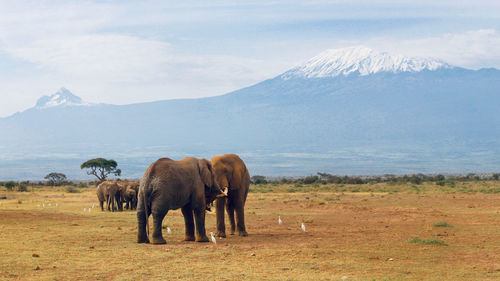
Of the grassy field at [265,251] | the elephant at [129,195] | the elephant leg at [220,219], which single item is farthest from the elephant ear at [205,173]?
the elephant at [129,195]

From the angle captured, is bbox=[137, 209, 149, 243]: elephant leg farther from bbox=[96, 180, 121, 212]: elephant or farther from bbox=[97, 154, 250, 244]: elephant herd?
bbox=[96, 180, 121, 212]: elephant

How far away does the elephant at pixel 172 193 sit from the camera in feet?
66.5

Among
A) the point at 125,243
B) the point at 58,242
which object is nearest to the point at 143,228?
the point at 125,243

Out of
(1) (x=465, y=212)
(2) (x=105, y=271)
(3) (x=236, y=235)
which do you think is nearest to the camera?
(2) (x=105, y=271)

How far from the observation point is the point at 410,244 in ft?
66.8

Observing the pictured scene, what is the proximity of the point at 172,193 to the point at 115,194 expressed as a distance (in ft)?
61.5

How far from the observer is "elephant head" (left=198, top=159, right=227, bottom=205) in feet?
71.6

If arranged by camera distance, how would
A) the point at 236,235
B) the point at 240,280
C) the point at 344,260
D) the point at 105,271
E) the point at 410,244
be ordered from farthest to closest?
the point at 236,235
the point at 410,244
the point at 344,260
the point at 105,271
the point at 240,280

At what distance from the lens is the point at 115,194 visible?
38.4 m

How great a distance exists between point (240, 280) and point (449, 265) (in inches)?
213

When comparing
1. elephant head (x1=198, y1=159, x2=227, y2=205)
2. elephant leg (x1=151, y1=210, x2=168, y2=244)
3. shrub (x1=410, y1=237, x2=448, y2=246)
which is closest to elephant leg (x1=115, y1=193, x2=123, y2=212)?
elephant head (x1=198, y1=159, x2=227, y2=205)

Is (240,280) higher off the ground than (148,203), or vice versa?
(148,203)

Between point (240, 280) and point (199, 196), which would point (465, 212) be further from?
point (240, 280)

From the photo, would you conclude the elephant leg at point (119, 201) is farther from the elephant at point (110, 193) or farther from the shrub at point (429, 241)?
the shrub at point (429, 241)
